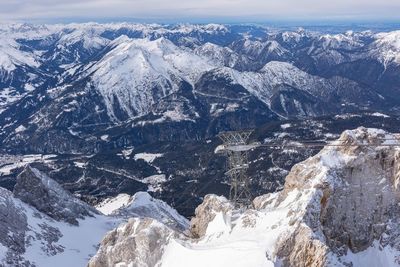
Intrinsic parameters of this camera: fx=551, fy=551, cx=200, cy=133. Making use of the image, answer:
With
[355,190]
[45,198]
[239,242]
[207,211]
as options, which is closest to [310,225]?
[239,242]

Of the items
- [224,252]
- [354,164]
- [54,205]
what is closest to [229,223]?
[224,252]

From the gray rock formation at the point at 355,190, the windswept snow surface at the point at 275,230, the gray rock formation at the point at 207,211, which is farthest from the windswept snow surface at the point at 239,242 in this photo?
the gray rock formation at the point at 355,190

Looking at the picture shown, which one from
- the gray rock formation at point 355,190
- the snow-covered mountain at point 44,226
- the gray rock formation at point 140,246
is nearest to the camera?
the gray rock formation at point 140,246

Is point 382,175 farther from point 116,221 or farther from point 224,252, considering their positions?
point 116,221

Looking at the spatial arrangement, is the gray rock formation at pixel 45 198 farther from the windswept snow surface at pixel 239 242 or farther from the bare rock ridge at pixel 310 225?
the windswept snow surface at pixel 239 242

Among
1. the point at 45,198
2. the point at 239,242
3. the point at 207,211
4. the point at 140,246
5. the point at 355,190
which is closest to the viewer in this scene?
the point at 239,242

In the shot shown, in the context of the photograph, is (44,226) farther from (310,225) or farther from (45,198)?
(310,225)
